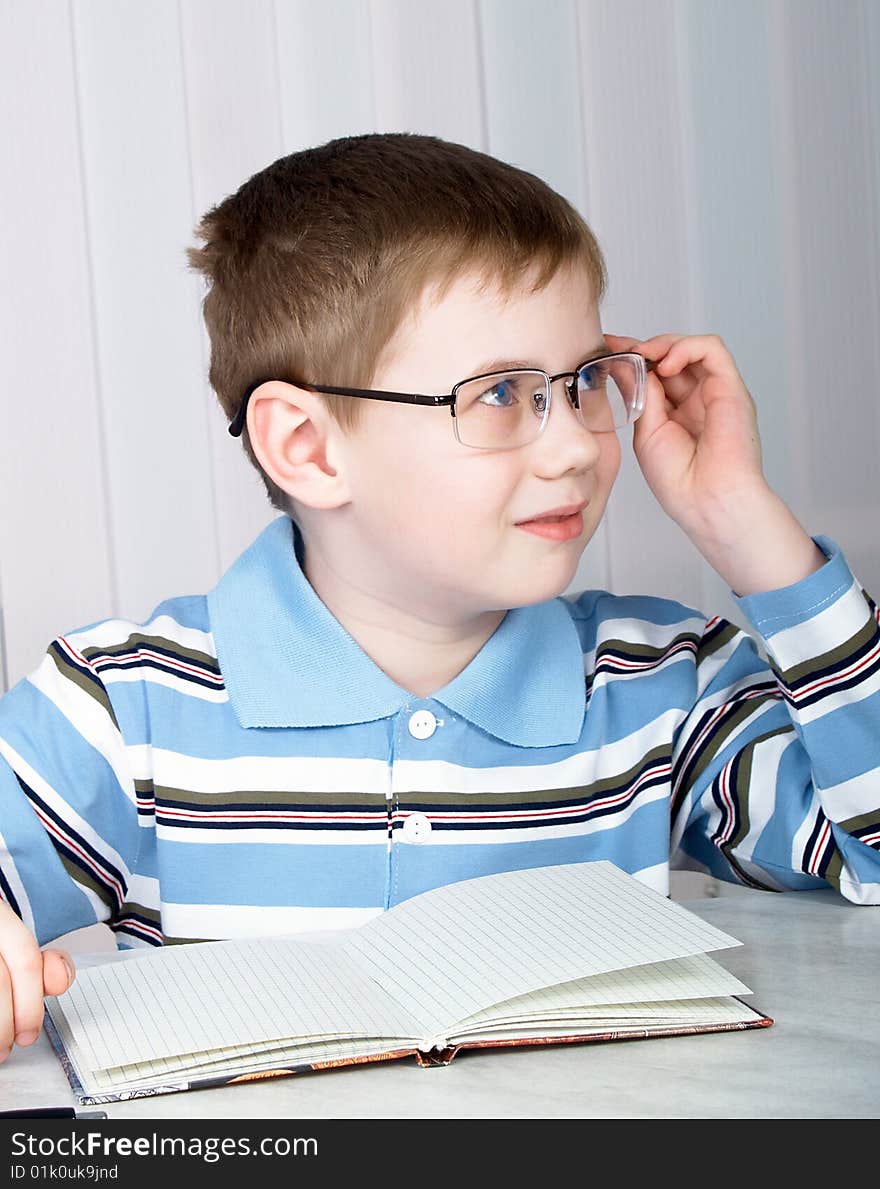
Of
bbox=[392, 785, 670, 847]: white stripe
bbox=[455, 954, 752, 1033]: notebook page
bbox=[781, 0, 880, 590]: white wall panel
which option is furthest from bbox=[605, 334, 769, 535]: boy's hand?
bbox=[781, 0, 880, 590]: white wall panel

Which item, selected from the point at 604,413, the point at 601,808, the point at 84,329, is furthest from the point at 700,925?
the point at 84,329

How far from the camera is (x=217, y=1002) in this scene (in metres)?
0.78

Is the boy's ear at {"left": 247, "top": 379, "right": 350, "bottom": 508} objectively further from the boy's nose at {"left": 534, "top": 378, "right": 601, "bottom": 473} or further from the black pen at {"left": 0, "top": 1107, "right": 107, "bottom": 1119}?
the black pen at {"left": 0, "top": 1107, "right": 107, "bottom": 1119}

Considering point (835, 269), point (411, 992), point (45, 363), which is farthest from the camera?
point (835, 269)

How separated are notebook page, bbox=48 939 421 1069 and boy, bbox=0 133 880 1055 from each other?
26 centimetres

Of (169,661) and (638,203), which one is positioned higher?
(638,203)

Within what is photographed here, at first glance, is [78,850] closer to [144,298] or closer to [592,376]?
[592,376]

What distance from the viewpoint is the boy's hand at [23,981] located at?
0.75 m

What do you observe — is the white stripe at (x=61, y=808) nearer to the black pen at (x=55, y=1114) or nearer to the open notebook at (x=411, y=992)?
the open notebook at (x=411, y=992)

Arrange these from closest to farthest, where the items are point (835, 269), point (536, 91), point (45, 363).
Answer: point (45, 363)
point (536, 91)
point (835, 269)

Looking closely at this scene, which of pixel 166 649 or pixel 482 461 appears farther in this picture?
pixel 166 649

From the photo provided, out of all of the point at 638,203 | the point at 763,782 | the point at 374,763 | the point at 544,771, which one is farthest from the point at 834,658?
the point at 638,203

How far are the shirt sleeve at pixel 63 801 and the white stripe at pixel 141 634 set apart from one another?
2cm

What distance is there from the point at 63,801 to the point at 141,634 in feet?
0.54
